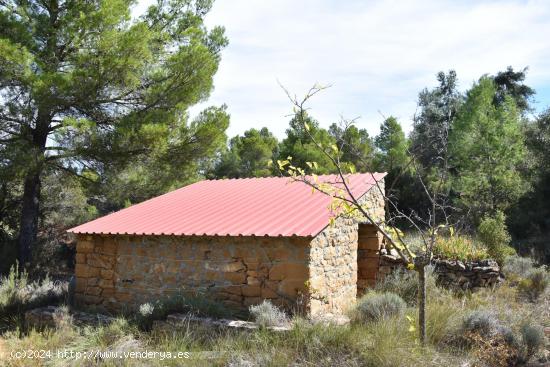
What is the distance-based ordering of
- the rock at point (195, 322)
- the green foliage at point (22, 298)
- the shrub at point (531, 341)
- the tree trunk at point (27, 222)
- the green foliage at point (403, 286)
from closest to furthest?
the shrub at point (531, 341), the rock at point (195, 322), the green foliage at point (403, 286), the green foliage at point (22, 298), the tree trunk at point (27, 222)

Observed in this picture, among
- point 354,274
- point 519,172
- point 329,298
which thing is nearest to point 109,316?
point 329,298

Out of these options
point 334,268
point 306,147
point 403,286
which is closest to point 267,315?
point 334,268

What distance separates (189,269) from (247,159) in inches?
635

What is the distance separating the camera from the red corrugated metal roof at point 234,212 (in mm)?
7746

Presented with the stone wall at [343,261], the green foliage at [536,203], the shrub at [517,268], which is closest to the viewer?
the stone wall at [343,261]

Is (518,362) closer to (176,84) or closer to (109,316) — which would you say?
(109,316)

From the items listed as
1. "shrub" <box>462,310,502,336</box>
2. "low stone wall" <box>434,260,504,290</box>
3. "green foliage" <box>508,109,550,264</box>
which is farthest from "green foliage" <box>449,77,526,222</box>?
"shrub" <box>462,310,502,336</box>

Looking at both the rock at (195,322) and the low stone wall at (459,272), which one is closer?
the rock at (195,322)

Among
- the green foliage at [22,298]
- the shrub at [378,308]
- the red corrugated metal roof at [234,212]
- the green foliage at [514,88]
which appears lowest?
the green foliage at [22,298]

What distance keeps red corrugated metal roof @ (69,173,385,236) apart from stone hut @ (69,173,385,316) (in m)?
0.02

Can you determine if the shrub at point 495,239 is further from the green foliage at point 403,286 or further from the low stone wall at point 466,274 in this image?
the green foliage at point 403,286

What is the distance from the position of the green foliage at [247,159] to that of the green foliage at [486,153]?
8.36 meters

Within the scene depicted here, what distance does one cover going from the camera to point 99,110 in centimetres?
1230

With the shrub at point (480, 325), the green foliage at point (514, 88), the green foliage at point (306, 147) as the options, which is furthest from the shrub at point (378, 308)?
the green foliage at point (514, 88)
